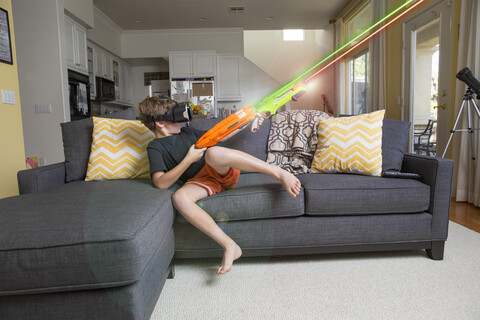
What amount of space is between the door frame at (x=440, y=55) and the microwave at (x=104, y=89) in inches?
185

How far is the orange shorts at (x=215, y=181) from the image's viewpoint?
164 centimetres

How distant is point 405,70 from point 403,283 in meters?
3.29

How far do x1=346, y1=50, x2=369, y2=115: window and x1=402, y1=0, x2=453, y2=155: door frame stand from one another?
4.66ft

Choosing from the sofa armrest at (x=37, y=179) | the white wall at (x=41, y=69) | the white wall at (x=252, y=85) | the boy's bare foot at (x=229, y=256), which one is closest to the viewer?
the boy's bare foot at (x=229, y=256)

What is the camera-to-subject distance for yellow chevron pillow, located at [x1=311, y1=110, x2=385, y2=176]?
6.26 feet

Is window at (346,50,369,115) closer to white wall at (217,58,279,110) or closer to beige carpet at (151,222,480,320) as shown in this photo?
white wall at (217,58,279,110)

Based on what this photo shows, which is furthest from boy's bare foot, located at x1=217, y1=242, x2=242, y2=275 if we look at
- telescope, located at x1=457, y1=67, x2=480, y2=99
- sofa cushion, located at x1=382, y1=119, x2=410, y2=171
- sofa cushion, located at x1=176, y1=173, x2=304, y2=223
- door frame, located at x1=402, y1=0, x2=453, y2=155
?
telescope, located at x1=457, y1=67, x2=480, y2=99

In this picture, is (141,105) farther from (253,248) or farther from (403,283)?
(403,283)

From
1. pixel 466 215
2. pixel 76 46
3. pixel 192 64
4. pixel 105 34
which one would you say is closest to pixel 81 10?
pixel 76 46

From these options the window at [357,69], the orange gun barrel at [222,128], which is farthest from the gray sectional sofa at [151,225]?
the window at [357,69]

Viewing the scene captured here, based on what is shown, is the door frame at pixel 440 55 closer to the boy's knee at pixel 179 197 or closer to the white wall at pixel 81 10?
the boy's knee at pixel 179 197

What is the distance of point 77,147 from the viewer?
6.73 feet

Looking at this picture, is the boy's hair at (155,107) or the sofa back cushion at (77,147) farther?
the sofa back cushion at (77,147)

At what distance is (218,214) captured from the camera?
5.22ft
